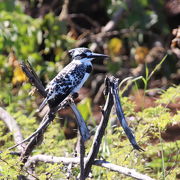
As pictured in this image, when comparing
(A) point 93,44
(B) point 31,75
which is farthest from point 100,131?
(A) point 93,44

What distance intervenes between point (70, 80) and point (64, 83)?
53 millimetres

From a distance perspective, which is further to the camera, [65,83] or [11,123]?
[11,123]

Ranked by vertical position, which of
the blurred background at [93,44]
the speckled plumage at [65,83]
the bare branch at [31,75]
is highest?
the bare branch at [31,75]

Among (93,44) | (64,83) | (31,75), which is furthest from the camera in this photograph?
(93,44)

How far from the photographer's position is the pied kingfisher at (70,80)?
9.05 ft

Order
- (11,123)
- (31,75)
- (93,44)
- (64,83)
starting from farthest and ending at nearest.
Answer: (93,44) < (11,123) < (64,83) < (31,75)

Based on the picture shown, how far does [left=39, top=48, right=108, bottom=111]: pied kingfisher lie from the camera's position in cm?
276

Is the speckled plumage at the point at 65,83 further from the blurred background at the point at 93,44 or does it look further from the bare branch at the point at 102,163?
the blurred background at the point at 93,44

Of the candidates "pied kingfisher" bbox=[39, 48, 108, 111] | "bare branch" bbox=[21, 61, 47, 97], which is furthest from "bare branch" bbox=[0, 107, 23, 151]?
"bare branch" bbox=[21, 61, 47, 97]

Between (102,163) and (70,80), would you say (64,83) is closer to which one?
(70,80)

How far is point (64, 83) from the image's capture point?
9.48 feet

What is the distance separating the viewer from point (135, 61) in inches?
237

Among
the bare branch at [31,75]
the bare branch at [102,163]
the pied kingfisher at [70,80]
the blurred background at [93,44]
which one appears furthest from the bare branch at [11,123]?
the blurred background at [93,44]

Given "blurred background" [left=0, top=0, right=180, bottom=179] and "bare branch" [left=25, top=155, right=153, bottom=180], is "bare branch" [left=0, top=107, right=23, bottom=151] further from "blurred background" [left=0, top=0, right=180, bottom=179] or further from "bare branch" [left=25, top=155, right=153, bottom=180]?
"blurred background" [left=0, top=0, right=180, bottom=179]
